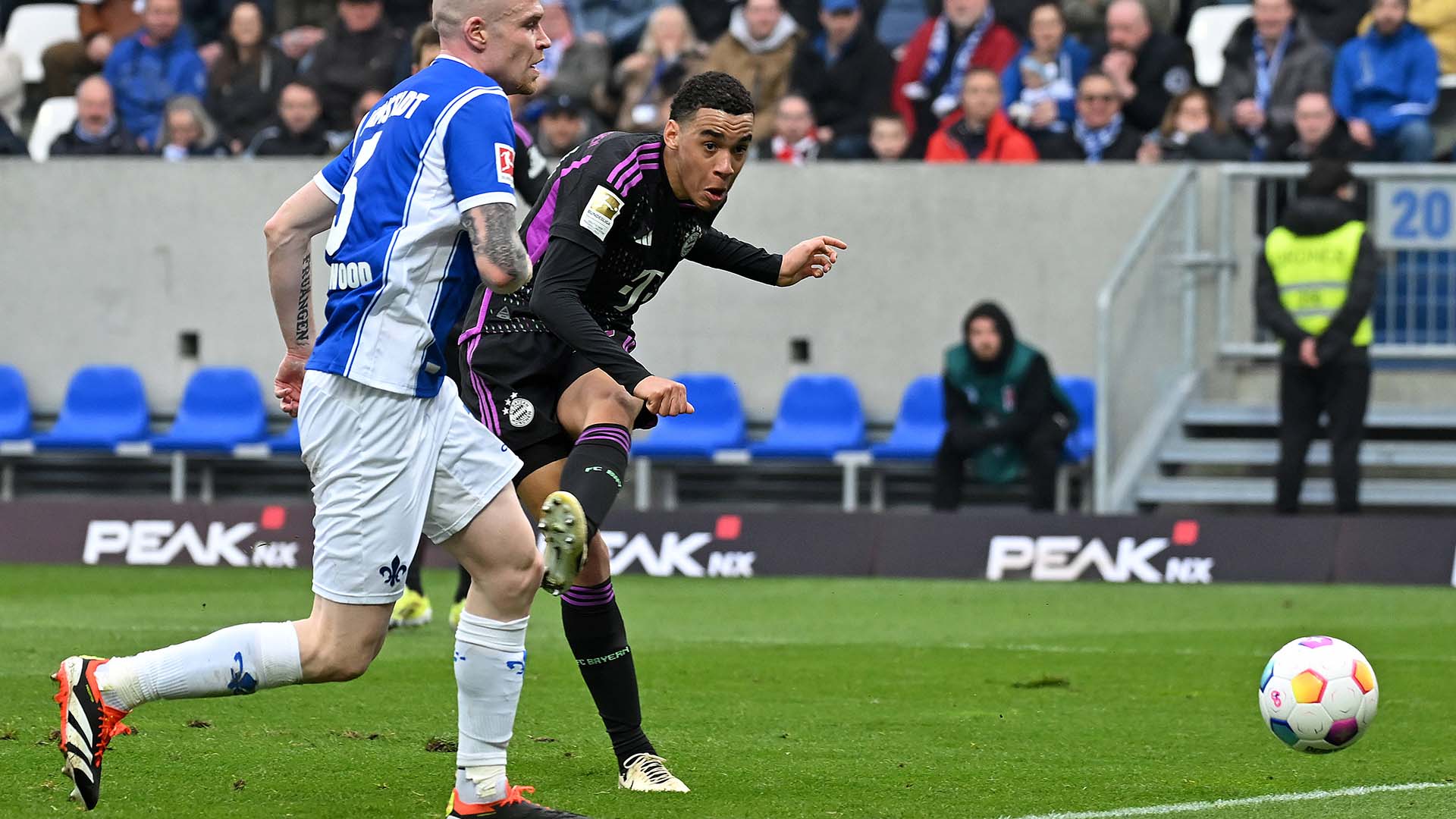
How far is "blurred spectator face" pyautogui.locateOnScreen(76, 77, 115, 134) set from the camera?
18.3 metres

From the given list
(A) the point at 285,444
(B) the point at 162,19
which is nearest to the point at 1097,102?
(A) the point at 285,444

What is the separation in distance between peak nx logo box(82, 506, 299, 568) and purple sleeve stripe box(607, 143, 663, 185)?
9.45 meters

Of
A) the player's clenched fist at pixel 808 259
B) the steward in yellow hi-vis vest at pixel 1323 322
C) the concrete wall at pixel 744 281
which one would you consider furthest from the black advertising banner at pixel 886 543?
the player's clenched fist at pixel 808 259

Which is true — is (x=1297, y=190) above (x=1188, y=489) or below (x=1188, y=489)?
above

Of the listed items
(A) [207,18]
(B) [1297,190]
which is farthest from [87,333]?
(B) [1297,190]

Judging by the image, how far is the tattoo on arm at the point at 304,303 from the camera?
571 centimetres

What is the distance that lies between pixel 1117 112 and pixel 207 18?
8.92 meters

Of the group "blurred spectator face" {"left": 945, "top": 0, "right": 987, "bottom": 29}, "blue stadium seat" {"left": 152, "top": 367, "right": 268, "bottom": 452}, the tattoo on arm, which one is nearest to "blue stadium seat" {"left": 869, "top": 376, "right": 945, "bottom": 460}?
"blurred spectator face" {"left": 945, "top": 0, "right": 987, "bottom": 29}

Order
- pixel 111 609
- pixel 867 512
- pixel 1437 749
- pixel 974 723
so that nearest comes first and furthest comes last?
pixel 1437 749 < pixel 974 723 < pixel 111 609 < pixel 867 512

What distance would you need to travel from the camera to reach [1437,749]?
723 centimetres

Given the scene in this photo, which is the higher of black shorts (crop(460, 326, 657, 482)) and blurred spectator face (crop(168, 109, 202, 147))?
blurred spectator face (crop(168, 109, 202, 147))

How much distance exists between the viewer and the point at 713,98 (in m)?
6.29

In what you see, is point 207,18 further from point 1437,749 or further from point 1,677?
point 1437,749

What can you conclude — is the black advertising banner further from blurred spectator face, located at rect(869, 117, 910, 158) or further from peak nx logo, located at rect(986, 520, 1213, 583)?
blurred spectator face, located at rect(869, 117, 910, 158)
